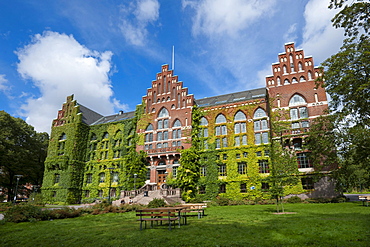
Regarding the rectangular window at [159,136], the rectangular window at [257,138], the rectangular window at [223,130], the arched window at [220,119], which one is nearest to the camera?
the rectangular window at [257,138]

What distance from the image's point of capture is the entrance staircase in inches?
1219

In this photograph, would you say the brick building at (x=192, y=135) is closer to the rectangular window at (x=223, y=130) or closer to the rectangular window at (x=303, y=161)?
the rectangular window at (x=303, y=161)

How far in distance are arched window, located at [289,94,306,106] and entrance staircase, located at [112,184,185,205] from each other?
20.1 meters

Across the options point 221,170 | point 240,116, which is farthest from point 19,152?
point 240,116

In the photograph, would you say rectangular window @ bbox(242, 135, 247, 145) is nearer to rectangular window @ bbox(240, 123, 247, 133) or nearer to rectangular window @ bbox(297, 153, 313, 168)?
rectangular window @ bbox(240, 123, 247, 133)

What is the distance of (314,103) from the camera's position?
3406 centimetres

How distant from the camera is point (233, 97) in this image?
4266 centimetres

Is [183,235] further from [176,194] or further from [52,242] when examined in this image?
[176,194]

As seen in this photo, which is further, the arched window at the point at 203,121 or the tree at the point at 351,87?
the arched window at the point at 203,121

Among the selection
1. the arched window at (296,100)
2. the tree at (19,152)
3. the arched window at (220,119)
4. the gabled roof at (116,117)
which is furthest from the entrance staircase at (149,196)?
the tree at (19,152)

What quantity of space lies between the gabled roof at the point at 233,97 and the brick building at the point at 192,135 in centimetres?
17

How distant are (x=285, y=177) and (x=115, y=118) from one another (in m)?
38.7

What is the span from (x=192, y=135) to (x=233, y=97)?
10.1 metres

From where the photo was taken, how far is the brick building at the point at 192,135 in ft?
114
